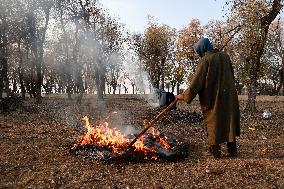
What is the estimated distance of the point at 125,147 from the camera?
7.92 metres

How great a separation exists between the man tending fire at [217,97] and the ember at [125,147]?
0.80 meters

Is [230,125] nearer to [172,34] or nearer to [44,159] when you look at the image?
[44,159]

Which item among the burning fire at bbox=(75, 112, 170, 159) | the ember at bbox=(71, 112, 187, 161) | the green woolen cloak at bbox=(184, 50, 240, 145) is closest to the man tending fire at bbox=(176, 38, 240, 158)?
the green woolen cloak at bbox=(184, 50, 240, 145)

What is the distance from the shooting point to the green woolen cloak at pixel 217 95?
7801 millimetres

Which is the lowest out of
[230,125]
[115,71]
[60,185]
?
[60,185]

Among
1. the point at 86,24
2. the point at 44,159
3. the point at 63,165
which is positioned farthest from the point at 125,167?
the point at 86,24

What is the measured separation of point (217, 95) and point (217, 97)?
1.5 inches

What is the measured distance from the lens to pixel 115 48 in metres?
58.8

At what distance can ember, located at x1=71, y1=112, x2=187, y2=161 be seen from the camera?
771cm

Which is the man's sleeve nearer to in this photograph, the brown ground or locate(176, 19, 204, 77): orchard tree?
the brown ground

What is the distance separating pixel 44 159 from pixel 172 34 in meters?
62.5

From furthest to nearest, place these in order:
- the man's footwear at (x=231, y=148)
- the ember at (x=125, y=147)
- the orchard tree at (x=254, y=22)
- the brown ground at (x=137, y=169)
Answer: the orchard tree at (x=254, y=22), the man's footwear at (x=231, y=148), the ember at (x=125, y=147), the brown ground at (x=137, y=169)

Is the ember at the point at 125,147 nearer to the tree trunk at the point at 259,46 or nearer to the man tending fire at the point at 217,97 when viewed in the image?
the man tending fire at the point at 217,97

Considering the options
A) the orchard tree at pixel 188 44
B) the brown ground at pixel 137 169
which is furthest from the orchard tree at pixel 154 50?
the brown ground at pixel 137 169
